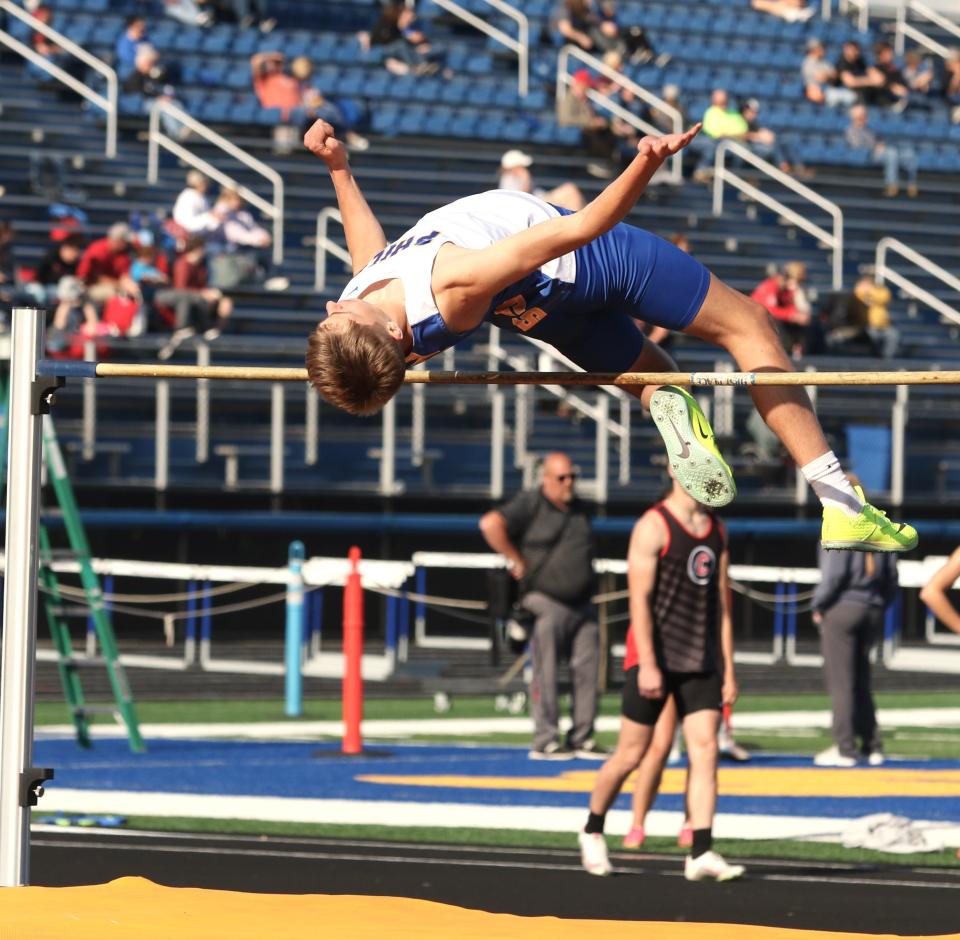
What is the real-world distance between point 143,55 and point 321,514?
728cm

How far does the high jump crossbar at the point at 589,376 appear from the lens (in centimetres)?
660

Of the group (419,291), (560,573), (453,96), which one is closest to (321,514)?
(560,573)

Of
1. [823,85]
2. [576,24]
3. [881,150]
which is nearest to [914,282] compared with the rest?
[881,150]

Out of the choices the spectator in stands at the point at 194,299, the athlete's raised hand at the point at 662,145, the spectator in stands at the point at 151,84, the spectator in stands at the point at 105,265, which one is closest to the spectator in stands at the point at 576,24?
the spectator in stands at the point at 151,84

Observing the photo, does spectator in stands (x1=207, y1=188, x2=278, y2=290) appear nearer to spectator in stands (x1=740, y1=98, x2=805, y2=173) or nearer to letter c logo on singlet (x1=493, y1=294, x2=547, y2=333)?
spectator in stands (x1=740, y1=98, x2=805, y2=173)

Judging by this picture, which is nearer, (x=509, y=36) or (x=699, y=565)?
(x=699, y=565)

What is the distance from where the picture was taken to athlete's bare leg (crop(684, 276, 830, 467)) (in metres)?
6.97

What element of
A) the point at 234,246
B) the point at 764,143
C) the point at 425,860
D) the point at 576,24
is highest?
the point at 576,24

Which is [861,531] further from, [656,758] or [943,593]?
[656,758]

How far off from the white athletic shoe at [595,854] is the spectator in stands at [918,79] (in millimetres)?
22962

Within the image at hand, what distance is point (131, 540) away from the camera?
19.5 meters

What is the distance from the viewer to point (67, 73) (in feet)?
81.4

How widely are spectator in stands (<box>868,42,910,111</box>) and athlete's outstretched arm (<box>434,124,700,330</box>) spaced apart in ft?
82.2

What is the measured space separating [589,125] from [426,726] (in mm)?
11870
